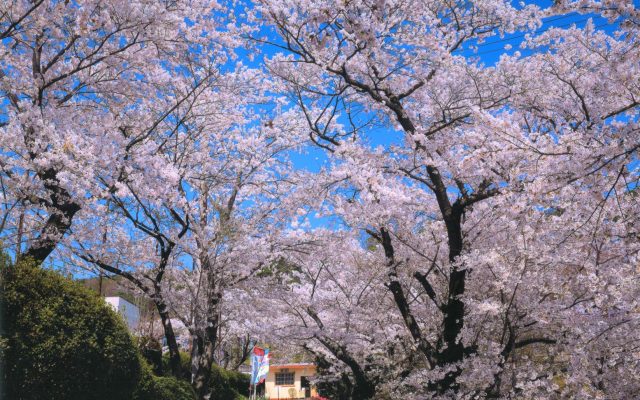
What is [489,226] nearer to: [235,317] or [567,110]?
[567,110]

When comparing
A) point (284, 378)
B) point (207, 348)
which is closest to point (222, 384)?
point (207, 348)

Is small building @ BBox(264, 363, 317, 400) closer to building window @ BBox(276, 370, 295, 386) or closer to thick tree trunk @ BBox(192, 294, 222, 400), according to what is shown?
building window @ BBox(276, 370, 295, 386)

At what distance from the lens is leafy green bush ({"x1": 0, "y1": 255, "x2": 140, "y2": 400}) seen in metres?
5.03

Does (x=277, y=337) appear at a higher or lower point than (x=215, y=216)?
lower

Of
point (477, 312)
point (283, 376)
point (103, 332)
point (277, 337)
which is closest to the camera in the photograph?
point (103, 332)

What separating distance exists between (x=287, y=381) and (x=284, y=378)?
25 cm

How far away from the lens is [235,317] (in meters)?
11.3

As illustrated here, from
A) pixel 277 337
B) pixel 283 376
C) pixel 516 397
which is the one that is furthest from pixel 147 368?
pixel 283 376

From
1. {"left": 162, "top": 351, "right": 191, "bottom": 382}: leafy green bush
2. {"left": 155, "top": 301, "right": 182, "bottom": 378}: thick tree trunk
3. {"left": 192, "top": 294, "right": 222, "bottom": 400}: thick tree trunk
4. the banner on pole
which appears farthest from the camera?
the banner on pole

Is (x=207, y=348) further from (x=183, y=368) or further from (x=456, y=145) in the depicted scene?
(x=456, y=145)

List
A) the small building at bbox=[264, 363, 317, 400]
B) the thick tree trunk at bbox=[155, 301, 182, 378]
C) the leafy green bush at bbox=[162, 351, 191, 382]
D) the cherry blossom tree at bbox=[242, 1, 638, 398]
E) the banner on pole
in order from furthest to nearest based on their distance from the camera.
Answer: the small building at bbox=[264, 363, 317, 400] < the banner on pole < the leafy green bush at bbox=[162, 351, 191, 382] < the thick tree trunk at bbox=[155, 301, 182, 378] < the cherry blossom tree at bbox=[242, 1, 638, 398]

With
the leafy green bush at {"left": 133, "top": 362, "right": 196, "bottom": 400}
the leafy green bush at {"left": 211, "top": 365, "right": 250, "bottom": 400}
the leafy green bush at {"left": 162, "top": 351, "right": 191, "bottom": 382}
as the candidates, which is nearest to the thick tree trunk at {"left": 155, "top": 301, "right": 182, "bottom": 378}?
the leafy green bush at {"left": 162, "top": 351, "right": 191, "bottom": 382}

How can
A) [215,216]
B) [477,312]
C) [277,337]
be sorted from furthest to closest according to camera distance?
[277,337] → [215,216] → [477,312]

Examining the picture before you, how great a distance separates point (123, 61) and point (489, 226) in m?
5.72
